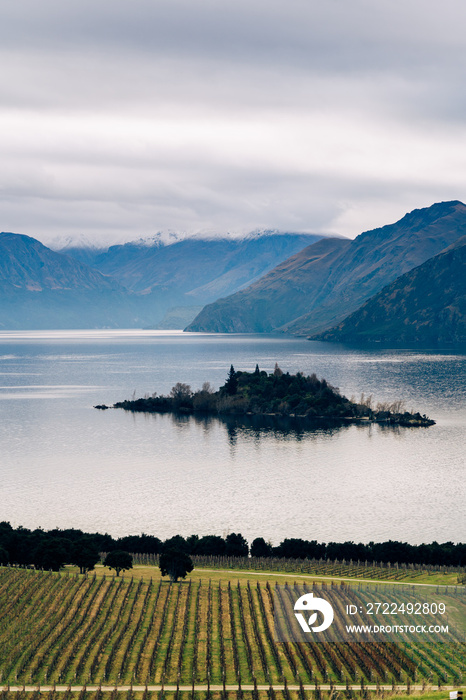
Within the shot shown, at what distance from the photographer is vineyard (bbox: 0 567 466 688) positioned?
2076 inches

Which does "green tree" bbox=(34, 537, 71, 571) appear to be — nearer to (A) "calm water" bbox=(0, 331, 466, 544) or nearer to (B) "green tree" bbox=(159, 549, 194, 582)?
(B) "green tree" bbox=(159, 549, 194, 582)

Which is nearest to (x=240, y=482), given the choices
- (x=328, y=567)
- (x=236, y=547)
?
(x=236, y=547)

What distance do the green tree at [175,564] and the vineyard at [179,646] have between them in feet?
10.7

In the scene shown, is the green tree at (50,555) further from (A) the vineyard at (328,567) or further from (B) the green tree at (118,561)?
(A) the vineyard at (328,567)

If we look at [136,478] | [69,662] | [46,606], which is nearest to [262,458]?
[136,478]

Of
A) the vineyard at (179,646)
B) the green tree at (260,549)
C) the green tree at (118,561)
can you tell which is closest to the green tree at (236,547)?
the green tree at (260,549)

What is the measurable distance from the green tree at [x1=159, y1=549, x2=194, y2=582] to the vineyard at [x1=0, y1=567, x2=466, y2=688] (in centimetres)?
326

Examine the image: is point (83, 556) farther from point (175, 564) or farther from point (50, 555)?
point (175, 564)

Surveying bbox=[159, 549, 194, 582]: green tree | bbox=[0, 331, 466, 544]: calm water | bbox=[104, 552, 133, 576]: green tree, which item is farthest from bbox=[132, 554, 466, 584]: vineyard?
bbox=[0, 331, 466, 544]: calm water

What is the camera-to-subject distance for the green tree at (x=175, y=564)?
75062mm

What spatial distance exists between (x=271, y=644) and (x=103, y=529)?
5387 centimetres

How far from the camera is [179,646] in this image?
58.1 metres

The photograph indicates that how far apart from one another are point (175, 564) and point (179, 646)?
17.7 metres

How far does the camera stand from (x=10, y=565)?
3339 inches
